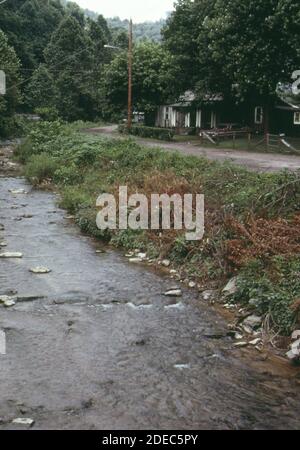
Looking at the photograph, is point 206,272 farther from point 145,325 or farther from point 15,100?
point 15,100

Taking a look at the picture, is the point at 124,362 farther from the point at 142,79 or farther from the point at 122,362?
the point at 142,79

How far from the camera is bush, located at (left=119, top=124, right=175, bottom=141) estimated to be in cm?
3891

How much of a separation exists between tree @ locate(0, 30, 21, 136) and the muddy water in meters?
34.3

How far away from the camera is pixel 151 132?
4028 centimetres

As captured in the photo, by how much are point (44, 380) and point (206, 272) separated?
5945 millimetres

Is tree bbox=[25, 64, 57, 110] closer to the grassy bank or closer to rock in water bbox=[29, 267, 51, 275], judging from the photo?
the grassy bank

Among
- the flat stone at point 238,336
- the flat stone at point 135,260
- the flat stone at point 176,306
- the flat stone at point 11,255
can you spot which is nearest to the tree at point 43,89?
the flat stone at point 11,255

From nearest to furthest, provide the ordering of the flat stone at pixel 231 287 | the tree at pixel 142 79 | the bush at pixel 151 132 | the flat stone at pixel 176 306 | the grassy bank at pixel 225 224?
the grassy bank at pixel 225 224
the flat stone at pixel 176 306
the flat stone at pixel 231 287
the bush at pixel 151 132
the tree at pixel 142 79

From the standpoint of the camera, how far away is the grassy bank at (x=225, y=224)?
1139 cm

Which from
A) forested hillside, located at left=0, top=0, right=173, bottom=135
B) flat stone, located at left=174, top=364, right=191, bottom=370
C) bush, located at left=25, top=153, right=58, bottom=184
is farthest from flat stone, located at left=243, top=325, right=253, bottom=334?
forested hillside, located at left=0, top=0, right=173, bottom=135

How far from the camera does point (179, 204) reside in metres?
17.0

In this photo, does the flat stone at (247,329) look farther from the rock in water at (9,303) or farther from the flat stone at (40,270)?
the flat stone at (40,270)

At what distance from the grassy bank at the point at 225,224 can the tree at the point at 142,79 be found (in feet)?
69.8
